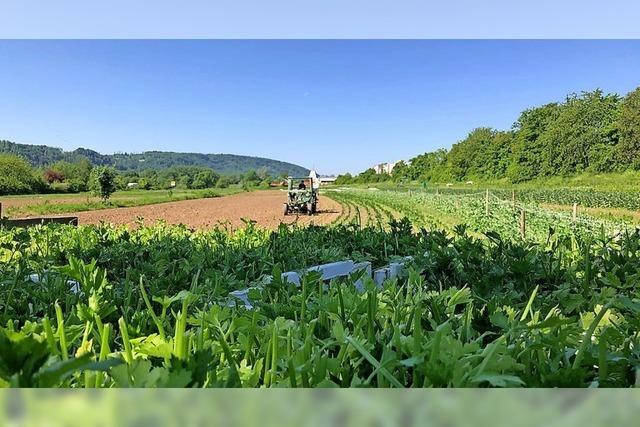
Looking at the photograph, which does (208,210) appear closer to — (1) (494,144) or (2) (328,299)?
(1) (494,144)

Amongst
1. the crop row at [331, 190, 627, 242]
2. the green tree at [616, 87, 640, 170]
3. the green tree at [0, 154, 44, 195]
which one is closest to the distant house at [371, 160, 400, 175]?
the crop row at [331, 190, 627, 242]

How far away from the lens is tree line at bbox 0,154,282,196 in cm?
412

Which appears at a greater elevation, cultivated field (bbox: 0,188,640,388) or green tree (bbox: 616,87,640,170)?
green tree (bbox: 616,87,640,170)

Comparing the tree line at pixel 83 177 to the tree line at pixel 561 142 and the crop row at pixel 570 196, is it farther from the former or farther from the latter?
the tree line at pixel 561 142

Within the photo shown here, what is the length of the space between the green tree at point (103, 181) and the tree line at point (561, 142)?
6.48 metres

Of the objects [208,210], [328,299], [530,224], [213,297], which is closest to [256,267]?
[213,297]

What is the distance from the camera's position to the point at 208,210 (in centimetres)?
1120

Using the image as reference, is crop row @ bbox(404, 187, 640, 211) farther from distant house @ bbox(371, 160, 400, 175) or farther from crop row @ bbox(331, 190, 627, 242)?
distant house @ bbox(371, 160, 400, 175)

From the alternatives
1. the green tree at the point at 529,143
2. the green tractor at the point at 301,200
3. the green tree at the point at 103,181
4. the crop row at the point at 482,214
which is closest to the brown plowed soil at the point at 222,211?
the green tractor at the point at 301,200

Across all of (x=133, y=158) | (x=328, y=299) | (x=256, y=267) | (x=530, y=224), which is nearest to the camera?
(x=328, y=299)

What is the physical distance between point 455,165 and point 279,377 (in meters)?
10.2

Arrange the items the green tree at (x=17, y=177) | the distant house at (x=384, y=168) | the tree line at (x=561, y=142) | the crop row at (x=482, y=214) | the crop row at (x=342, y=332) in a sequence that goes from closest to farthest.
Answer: the crop row at (x=342, y=332), the green tree at (x=17, y=177), the crop row at (x=482, y=214), the tree line at (x=561, y=142), the distant house at (x=384, y=168)

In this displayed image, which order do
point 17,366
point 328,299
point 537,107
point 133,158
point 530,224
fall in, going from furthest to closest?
point 133,158 < point 537,107 < point 530,224 < point 328,299 < point 17,366

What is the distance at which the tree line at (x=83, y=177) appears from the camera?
4.12 m
